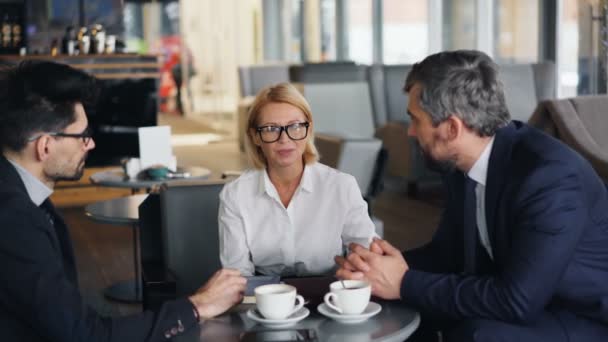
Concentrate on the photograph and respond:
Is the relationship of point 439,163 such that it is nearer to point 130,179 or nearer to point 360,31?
point 130,179

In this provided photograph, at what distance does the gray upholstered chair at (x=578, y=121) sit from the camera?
18.8 ft

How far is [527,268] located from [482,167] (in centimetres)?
35

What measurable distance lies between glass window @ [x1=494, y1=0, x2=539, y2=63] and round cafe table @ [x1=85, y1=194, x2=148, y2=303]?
4932 mm

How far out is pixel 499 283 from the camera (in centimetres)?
213

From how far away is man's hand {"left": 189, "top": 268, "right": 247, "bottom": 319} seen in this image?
7.04 feet

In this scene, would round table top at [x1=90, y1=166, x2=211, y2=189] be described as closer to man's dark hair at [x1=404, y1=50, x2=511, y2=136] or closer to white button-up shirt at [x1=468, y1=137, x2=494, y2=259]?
white button-up shirt at [x1=468, y1=137, x2=494, y2=259]

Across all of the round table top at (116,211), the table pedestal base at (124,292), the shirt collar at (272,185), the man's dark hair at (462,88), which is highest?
the man's dark hair at (462,88)

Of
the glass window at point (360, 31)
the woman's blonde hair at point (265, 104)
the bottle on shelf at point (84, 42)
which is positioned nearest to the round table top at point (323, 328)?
the woman's blonde hair at point (265, 104)

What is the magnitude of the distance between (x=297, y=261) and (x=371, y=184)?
292 cm

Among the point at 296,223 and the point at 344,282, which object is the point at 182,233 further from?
the point at 344,282

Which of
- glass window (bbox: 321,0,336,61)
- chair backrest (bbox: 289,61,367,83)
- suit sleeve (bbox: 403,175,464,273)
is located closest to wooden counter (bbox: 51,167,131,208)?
chair backrest (bbox: 289,61,367,83)

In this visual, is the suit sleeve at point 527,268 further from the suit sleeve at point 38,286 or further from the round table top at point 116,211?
the round table top at point 116,211

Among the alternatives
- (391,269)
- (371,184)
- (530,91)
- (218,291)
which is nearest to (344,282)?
(391,269)

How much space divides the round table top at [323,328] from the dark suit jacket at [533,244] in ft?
0.34
